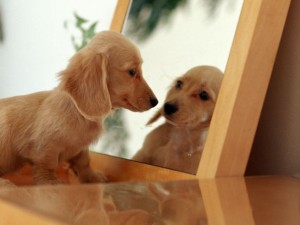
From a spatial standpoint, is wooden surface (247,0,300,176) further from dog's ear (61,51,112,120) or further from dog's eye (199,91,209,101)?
dog's ear (61,51,112,120)

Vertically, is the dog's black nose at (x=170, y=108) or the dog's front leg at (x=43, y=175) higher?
the dog's black nose at (x=170, y=108)

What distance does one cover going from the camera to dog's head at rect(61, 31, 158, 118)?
26.4 inches

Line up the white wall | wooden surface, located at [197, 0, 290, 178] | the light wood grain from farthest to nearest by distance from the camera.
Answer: the white wall < wooden surface, located at [197, 0, 290, 178] < the light wood grain

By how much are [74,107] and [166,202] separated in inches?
9.2

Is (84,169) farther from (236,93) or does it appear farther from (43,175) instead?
(236,93)

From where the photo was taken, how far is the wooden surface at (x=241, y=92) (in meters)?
0.66

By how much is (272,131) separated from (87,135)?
30 centimetres

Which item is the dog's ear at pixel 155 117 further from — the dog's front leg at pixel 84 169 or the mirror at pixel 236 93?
the dog's front leg at pixel 84 169

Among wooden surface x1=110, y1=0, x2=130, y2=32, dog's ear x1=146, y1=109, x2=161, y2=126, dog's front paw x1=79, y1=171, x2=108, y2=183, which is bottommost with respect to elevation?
dog's front paw x1=79, y1=171, x2=108, y2=183

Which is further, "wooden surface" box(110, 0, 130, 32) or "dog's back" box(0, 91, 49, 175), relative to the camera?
"wooden surface" box(110, 0, 130, 32)

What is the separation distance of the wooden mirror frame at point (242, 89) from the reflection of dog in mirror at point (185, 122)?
0.7 inches

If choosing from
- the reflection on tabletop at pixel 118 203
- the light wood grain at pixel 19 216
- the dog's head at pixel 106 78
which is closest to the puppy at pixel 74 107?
the dog's head at pixel 106 78

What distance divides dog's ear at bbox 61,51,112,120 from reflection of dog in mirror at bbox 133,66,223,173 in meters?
0.11

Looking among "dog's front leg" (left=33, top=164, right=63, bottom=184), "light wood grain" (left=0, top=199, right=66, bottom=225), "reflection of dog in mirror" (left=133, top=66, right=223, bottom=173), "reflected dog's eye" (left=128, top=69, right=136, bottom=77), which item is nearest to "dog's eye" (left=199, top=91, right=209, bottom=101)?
"reflection of dog in mirror" (left=133, top=66, right=223, bottom=173)
